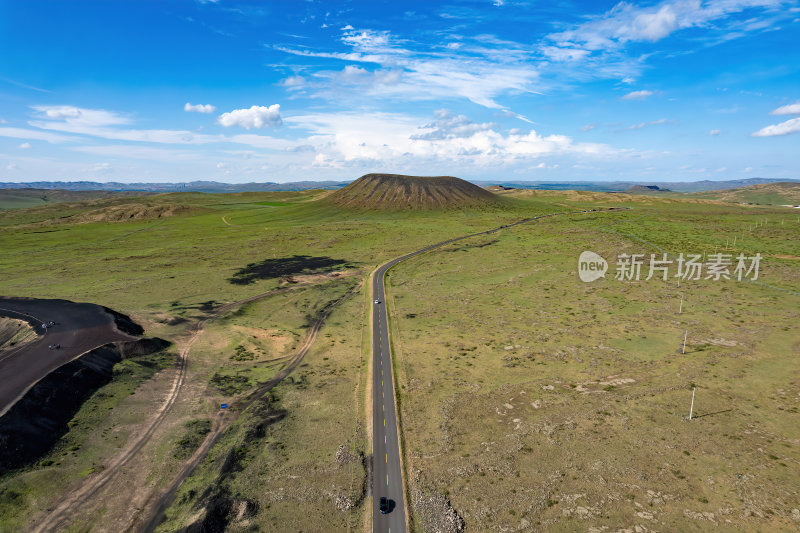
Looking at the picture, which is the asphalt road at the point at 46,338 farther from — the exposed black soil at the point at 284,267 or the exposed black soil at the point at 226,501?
the exposed black soil at the point at 284,267

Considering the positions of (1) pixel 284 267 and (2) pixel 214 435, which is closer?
(2) pixel 214 435

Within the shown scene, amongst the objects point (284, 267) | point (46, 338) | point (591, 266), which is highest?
point (591, 266)

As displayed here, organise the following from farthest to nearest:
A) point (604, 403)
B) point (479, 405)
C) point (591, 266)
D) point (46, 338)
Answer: point (591, 266) → point (46, 338) → point (479, 405) → point (604, 403)

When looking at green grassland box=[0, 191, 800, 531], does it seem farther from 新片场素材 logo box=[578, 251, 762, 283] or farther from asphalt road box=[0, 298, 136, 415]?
asphalt road box=[0, 298, 136, 415]

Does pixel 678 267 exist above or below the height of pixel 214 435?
above

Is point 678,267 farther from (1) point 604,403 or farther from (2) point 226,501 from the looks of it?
(2) point 226,501

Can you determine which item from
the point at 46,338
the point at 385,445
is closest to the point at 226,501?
the point at 385,445

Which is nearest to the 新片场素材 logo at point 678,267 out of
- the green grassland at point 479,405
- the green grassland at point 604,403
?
the green grassland at point 479,405

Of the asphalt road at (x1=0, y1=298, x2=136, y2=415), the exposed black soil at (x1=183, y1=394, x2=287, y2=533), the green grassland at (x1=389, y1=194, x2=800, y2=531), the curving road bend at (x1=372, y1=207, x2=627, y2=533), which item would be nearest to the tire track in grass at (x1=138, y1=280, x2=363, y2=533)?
the exposed black soil at (x1=183, y1=394, x2=287, y2=533)

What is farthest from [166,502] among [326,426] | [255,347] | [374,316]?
[374,316]
